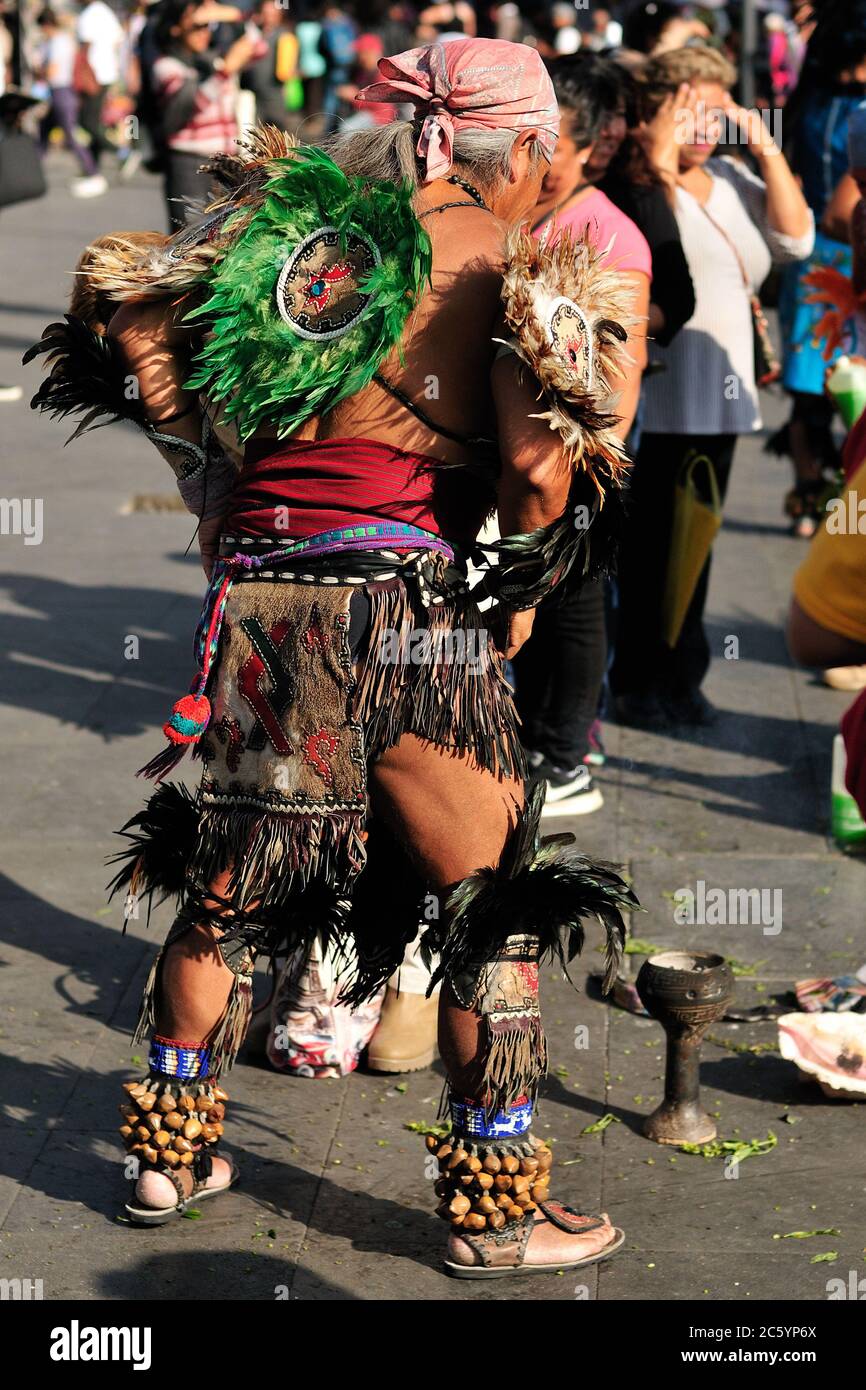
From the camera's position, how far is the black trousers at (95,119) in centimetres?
2064

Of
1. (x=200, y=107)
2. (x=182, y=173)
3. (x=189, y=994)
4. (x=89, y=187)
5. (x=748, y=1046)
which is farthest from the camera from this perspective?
(x=89, y=187)

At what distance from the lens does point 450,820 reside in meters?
3.04

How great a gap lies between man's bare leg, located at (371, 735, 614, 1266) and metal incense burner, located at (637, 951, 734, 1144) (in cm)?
61

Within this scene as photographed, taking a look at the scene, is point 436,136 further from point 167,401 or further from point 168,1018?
point 168,1018

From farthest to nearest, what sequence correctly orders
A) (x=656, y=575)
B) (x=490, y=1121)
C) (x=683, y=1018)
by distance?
1. (x=656, y=575)
2. (x=683, y=1018)
3. (x=490, y=1121)

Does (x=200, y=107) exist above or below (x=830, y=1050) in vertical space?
above

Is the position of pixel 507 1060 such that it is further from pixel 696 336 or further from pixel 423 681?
pixel 696 336

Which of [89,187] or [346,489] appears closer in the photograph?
[346,489]

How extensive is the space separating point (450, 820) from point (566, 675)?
2.22 meters

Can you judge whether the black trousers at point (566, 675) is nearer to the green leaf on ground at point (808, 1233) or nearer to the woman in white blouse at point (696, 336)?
the woman in white blouse at point (696, 336)

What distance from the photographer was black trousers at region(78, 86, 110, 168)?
2064cm

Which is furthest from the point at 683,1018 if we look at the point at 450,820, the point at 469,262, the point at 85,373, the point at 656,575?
the point at 656,575

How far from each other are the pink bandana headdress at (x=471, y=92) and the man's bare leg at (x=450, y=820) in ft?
3.16
